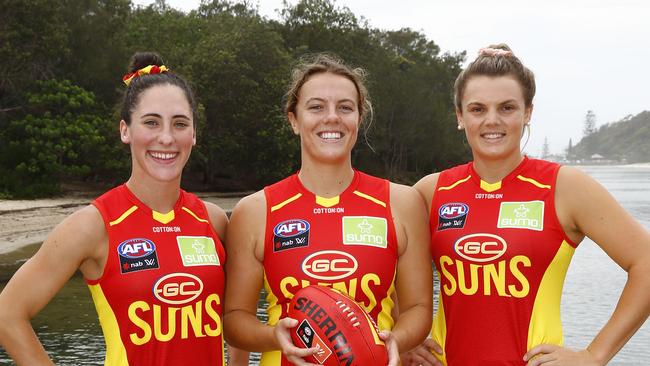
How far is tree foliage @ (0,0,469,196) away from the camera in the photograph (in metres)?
31.8

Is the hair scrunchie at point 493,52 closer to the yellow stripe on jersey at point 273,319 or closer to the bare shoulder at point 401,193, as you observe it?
the bare shoulder at point 401,193

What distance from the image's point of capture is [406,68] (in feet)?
227

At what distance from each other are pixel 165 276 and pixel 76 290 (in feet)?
50.3

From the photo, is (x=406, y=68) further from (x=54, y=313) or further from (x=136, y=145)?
(x=136, y=145)

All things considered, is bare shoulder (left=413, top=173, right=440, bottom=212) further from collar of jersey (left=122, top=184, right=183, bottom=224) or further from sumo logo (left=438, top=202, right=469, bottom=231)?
collar of jersey (left=122, top=184, right=183, bottom=224)

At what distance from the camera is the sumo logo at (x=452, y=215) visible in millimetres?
4031

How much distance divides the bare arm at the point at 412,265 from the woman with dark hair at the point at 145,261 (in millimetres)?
1011

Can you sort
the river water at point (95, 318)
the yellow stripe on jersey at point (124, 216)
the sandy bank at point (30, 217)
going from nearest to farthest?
the yellow stripe on jersey at point (124, 216), the river water at point (95, 318), the sandy bank at point (30, 217)

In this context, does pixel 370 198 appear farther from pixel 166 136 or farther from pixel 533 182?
pixel 166 136

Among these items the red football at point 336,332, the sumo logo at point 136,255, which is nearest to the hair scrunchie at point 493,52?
the red football at point 336,332

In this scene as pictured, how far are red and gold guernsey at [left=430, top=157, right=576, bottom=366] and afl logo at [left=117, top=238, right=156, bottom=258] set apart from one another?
1.62 m

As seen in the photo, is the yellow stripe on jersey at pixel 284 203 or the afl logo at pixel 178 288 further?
the yellow stripe on jersey at pixel 284 203

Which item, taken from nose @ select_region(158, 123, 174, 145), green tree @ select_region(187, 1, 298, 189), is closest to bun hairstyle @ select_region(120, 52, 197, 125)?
Answer: nose @ select_region(158, 123, 174, 145)

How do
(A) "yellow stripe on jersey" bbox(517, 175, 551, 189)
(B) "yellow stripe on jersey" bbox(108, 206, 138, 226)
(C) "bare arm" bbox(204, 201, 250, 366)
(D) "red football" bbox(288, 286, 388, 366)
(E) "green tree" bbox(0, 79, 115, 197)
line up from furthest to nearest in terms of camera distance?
(E) "green tree" bbox(0, 79, 115, 197), (C) "bare arm" bbox(204, 201, 250, 366), (A) "yellow stripe on jersey" bbox(517, 175, 551, 189), (B) "yellow stripe on jersey" bbox(108, 206, 138, 226), (D) "red football" bbox(288, 286, 388, 366)
